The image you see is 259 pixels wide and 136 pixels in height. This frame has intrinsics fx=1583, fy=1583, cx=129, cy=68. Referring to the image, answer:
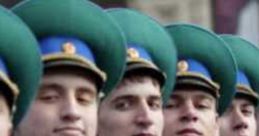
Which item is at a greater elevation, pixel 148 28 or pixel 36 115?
pixel 148 28

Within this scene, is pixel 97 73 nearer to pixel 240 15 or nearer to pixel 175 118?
pixel 175 118

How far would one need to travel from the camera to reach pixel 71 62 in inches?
272

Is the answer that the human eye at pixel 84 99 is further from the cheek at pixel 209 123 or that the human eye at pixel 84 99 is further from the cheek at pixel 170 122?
the cheek at pixel 209 123

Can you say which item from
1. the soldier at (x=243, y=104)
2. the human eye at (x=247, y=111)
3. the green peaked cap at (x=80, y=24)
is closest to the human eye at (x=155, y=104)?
the green peaked cap at (x=80, y=24)

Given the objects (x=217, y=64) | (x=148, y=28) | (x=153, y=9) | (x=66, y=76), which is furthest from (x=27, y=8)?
(x=153, y=9)

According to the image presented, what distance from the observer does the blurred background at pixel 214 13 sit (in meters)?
16.3

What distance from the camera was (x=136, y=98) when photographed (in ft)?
24.3

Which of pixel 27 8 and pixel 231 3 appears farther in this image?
pixel 231 3

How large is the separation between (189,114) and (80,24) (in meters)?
1.15

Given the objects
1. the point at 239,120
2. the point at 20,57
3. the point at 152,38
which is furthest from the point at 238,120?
the point at 20,57

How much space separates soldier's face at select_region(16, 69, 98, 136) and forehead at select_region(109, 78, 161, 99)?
572 mm

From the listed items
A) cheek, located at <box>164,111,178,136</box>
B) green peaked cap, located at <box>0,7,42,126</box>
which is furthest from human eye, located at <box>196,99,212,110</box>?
green peaked cap, located at <box>0,7,42,126</box>

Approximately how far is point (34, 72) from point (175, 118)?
1542 mm

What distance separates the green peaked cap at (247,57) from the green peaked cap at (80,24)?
1916 millimetres
